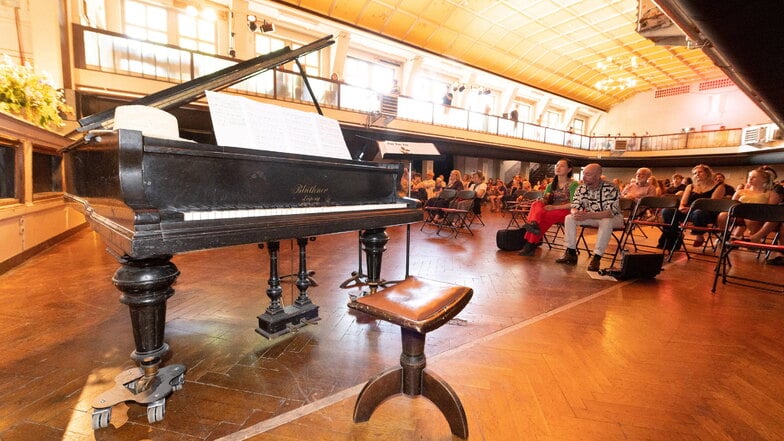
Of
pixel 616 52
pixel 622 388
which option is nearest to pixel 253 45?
pixel 622 388

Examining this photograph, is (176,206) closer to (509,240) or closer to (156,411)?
(156,411)

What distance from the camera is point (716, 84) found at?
17734 millimetres

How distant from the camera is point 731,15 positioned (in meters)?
2.47

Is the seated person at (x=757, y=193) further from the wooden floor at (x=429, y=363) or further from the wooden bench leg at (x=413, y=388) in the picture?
the wooden bench leg at (x=413, y=388)

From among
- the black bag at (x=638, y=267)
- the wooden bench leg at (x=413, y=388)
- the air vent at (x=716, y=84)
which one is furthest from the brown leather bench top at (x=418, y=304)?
the air vent at (x=716, y=84)

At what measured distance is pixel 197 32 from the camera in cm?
936

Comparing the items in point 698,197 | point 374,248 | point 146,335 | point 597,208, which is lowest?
point 146,335

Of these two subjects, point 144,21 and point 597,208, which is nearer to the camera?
point 597,208

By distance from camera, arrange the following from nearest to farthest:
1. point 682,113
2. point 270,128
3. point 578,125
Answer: point 270,128 < point 682,113 < point 578,125

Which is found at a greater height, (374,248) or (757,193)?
(757,193)

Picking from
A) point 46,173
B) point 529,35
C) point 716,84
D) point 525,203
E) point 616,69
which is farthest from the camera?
point 716,84

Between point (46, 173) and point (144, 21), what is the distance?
6.03 metres

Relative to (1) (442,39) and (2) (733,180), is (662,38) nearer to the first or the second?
(1) (442,39)

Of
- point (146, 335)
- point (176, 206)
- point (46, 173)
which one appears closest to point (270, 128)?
point (176, 206)
